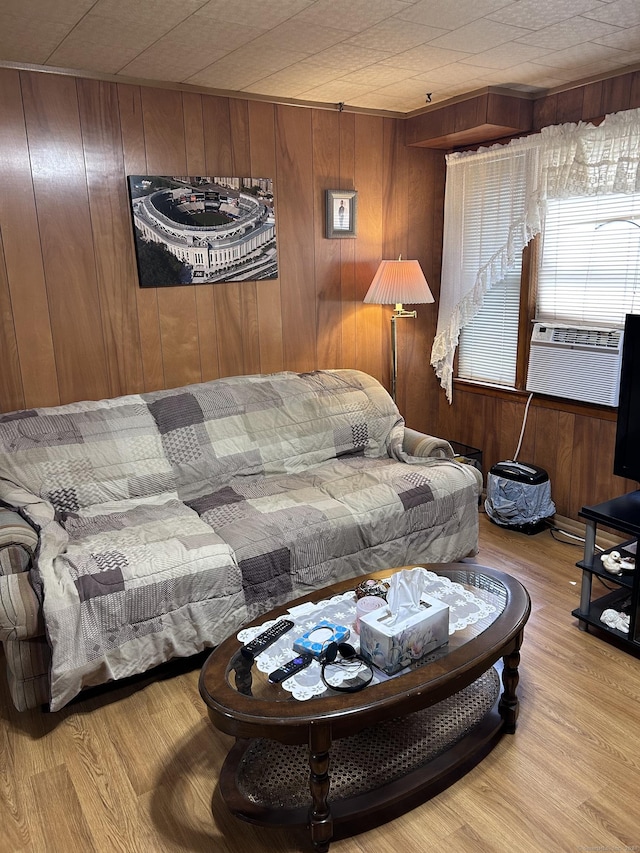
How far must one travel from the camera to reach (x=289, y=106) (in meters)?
3.42

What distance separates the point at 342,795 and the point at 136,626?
89cm

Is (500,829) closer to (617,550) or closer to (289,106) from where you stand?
(617,550)

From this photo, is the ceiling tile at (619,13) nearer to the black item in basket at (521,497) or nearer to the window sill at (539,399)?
the window sill at (539,399)

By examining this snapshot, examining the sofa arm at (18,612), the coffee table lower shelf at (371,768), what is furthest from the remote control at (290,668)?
the sofa arm at (18,612)

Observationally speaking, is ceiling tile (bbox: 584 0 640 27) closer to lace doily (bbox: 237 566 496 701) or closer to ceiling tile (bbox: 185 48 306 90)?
ceiling tile (bbox: 185 48 306 90)

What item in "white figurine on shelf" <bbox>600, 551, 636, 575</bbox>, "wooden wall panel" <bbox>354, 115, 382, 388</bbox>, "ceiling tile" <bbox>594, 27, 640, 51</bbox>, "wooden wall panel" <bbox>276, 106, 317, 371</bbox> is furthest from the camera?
"wooden wall panel" <bbox>354, 115, 382, 388</bbox>

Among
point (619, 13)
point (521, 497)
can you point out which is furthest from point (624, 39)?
point (521, 497)

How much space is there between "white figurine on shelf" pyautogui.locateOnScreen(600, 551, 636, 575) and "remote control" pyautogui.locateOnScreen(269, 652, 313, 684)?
56.4 inches

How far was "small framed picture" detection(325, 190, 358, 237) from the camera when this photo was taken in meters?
3.65

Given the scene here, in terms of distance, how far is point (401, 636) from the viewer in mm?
1791

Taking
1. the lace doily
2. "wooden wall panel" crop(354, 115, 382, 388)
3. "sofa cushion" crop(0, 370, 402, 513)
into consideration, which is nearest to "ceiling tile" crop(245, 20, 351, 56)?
"wooden wall panel" crop(354, 115, 382, 388)

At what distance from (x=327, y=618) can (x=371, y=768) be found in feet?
1.49

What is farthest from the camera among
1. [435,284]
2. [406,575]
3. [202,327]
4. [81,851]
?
[435,284]

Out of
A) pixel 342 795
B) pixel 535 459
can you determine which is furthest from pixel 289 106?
pixel 342 795
